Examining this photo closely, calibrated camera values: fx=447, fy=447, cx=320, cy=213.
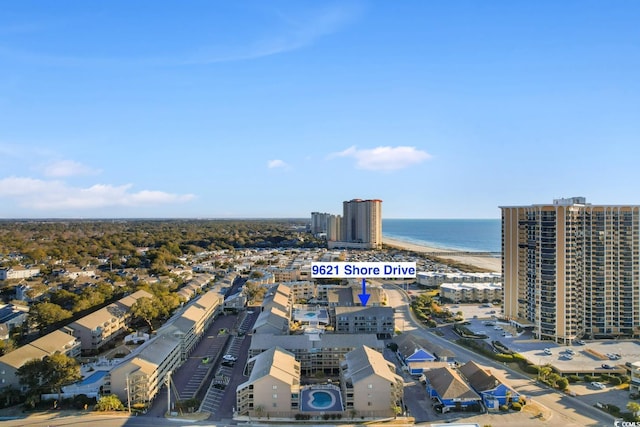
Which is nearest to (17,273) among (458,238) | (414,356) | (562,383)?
(414,356)

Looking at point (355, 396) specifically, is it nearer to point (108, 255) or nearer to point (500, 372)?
point (500, 372)

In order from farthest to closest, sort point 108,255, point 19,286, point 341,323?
point 108,255 → point 19,286 → point 341,323

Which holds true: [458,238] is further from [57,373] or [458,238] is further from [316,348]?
[57,373]

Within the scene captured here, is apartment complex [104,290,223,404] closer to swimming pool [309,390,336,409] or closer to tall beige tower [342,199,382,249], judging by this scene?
swimming pool [309,390,336,409]

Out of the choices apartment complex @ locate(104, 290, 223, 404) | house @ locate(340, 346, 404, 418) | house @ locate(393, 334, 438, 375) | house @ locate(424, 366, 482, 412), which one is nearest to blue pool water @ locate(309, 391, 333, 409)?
house @ locate(340, 346, 404, 418)

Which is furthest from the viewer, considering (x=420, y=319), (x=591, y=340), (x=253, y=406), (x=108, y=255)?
(x=108, y=255)

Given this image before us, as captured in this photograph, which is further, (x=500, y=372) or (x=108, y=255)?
(x=108, y=255)

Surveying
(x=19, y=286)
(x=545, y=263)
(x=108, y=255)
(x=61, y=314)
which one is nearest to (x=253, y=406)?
(x=61, y=314)
